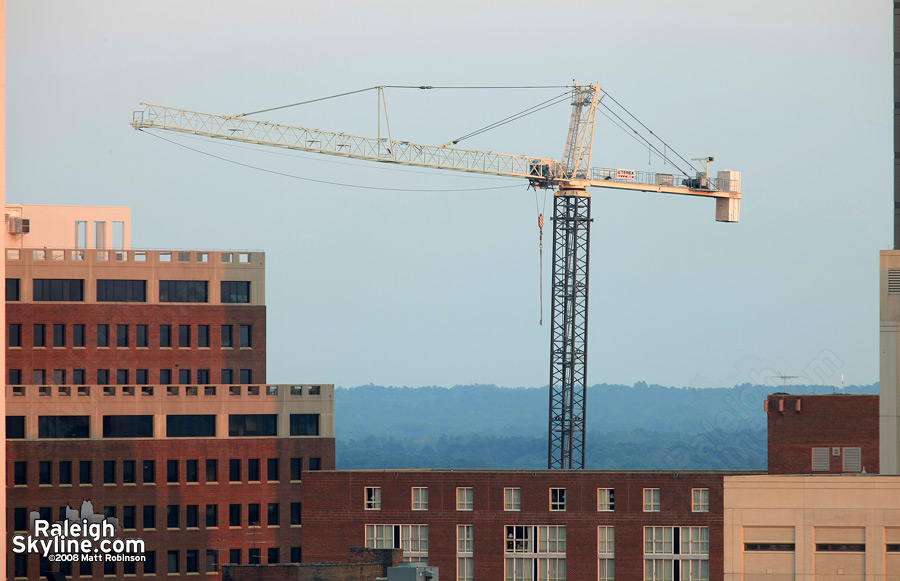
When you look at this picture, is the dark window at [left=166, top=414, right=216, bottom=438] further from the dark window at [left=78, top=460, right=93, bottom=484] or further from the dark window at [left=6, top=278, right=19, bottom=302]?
the dark window at [left=6, top=278, right=19, bottom=302]

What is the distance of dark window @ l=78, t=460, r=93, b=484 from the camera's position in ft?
452

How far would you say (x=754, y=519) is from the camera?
76.9m

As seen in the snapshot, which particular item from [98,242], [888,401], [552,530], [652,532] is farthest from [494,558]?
[98,242]

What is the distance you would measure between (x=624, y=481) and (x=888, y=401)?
103ft

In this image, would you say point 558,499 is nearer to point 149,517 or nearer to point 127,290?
point 149,517

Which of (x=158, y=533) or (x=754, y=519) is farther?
(x=158, y=533)

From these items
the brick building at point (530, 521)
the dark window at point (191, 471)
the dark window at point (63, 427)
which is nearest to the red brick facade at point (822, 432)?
the brick building at point (530, 521)

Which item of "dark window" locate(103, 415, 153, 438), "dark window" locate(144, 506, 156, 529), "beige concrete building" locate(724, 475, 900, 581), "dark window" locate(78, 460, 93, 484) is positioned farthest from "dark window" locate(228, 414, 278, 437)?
"beige concrete building" locate(724, 475, 900, 581)

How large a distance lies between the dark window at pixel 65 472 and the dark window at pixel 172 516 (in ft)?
29.2

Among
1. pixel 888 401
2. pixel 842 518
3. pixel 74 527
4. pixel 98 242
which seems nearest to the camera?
pixel 842 518

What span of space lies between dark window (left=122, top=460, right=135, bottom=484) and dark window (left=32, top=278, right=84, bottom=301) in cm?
1700

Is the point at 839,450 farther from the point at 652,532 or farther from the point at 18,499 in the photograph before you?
the point at 18,499

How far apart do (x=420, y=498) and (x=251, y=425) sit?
28453mm

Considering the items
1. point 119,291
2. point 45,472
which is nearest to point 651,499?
point 45,472
